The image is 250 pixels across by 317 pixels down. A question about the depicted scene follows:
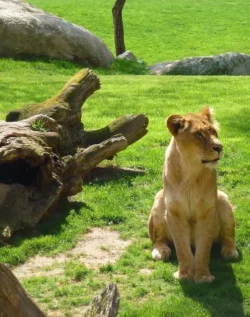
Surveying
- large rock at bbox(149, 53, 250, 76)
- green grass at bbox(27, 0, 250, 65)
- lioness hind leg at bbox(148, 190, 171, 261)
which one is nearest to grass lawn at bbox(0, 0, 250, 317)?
lioness hind leg at bbox(148, 190, 171, 261)

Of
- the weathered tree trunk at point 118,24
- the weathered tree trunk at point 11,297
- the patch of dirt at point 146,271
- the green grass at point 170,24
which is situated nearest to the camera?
the weathered tree trunk at point 11,297

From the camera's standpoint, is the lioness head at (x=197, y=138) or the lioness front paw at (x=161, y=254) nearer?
the lioness head at (x=197, y=138)

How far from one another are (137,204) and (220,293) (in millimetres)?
3042

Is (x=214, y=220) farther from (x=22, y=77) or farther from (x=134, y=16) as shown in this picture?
(x=134, y=16)

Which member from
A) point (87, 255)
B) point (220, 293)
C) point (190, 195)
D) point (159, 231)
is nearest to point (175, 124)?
point (190, 195)

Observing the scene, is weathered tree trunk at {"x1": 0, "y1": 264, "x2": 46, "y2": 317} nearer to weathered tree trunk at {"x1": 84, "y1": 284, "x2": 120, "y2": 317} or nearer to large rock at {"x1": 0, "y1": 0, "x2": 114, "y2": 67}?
weathered tree trunk at {"x1": 84, "y1": 284, "x2": 120, "y2": 317}

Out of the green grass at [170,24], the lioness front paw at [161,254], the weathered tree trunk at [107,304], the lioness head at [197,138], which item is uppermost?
the lioness head at [197,138]

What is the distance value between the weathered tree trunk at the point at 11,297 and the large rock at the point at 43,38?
16690 millimetres

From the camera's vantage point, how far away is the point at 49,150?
9.46 metres

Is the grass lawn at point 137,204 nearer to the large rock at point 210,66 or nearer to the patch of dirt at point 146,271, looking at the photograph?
the patch of dirt at point 146,271

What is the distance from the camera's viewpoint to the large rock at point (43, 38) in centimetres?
2153

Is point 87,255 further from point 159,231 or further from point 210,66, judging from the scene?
point 210,66

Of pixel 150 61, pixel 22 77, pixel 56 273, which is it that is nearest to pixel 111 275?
pixel 56 273

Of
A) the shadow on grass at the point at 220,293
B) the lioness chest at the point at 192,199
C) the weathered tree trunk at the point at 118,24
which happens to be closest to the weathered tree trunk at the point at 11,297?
the shadow on grass at the point at 220,293
